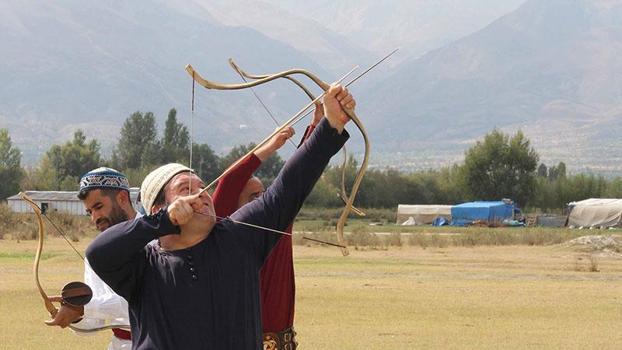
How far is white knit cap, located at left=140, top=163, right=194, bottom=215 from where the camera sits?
571 cm

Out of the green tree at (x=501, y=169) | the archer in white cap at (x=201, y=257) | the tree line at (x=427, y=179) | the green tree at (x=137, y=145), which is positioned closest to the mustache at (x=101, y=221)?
the archer in white cap at (x=201, y=257)

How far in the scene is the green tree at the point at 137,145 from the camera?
484ft

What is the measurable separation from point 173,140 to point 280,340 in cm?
13773

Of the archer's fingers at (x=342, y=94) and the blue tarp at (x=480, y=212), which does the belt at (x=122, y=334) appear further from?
the blue tarp at (x=480, y=212)

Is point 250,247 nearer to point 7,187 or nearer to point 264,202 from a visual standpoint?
point 264,202

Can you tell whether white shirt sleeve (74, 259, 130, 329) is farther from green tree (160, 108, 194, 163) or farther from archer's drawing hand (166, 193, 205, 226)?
green tree (160, 108, 194, 163)

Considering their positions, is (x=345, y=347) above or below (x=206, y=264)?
below

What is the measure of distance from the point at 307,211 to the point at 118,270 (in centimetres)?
10552

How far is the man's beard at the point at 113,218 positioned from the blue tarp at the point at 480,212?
91.6 meters

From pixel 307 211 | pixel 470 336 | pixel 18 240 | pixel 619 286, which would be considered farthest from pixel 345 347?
pixel 307 211

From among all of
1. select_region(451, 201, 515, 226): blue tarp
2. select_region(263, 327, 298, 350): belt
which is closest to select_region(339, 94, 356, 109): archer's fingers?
select_region(263, 327, 298, 350): belt

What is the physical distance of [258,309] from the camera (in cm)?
558

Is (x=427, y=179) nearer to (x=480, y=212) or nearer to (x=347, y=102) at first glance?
(x=480, y=212)

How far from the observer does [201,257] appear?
546 cm
